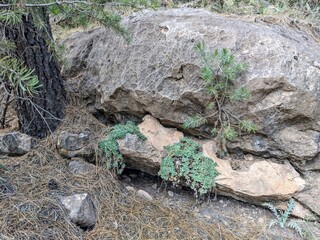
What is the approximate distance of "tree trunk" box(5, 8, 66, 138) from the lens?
2.65 m

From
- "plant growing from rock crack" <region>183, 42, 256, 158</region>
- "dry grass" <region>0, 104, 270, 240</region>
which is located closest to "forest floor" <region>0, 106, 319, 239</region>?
"dry grass" <region>0, 104, 270, 240</region>

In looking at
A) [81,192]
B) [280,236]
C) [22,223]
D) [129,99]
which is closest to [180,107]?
[129,99]

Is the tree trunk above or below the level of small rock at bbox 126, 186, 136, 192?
above

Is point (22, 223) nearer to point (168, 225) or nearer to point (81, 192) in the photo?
point (81, 192)

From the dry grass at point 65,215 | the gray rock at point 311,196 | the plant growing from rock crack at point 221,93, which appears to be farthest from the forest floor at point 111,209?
the plant growing from rock crack at point 221,93

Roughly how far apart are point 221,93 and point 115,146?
92 centimetres

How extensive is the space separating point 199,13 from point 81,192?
1854 millimetres

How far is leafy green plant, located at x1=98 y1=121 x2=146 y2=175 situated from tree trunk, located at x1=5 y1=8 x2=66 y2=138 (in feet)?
1.41

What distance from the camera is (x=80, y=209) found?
7.38 ft

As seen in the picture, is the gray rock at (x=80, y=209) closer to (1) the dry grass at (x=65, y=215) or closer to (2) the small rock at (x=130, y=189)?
(1) the dry grass at (x=65, y=215)

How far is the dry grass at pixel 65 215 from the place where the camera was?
84.7 inches

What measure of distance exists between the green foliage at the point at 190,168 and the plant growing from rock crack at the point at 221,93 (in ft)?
0.57

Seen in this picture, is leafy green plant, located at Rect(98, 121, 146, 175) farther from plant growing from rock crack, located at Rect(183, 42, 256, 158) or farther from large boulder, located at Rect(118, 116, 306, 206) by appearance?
plant growing from rock crack, located at Rect(183, 42, 256, 158)

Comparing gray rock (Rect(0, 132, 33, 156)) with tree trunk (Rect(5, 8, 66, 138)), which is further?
gray rock (Rect(0, 132, 33, 156))
